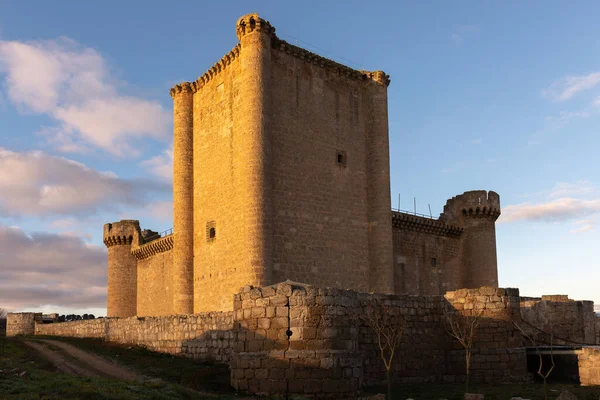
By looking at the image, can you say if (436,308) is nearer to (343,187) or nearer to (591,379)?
(591,379)

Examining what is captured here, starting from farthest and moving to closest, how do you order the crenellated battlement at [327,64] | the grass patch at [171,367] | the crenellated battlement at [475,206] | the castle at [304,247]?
the crenellated battlement at [475,206]
the crenellated battlement at [327,64]
the castle at [304,247]
the grass patch at [171,367]

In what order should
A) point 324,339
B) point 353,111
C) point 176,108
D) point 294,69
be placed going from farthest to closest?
point 176,108, point 353,111, point 294,69, point 324,339

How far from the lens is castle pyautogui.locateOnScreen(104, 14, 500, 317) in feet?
75.5

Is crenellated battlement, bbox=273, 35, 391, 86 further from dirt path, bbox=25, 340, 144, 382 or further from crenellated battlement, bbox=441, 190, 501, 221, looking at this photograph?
dirt path, bbox=25, 340, 144, 382

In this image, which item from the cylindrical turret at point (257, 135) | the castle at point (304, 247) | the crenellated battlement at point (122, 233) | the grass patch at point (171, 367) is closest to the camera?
the grass patch at point (171, 367)

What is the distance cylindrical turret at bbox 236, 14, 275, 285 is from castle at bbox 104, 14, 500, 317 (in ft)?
0.12

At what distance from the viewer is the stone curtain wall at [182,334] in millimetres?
17141

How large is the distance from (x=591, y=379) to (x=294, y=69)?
15.3 m

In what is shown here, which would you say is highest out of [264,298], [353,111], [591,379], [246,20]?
[246,20]

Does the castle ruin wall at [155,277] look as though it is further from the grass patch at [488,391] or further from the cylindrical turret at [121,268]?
the grass patch at [488,391]

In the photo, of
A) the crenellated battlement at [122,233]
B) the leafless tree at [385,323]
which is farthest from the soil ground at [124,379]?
the crenellated battlement at [122,233]

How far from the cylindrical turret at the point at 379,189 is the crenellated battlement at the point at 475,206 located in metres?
8.48

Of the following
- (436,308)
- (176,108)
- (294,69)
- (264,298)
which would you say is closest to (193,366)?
(264,298)

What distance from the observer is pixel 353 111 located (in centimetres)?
2669
